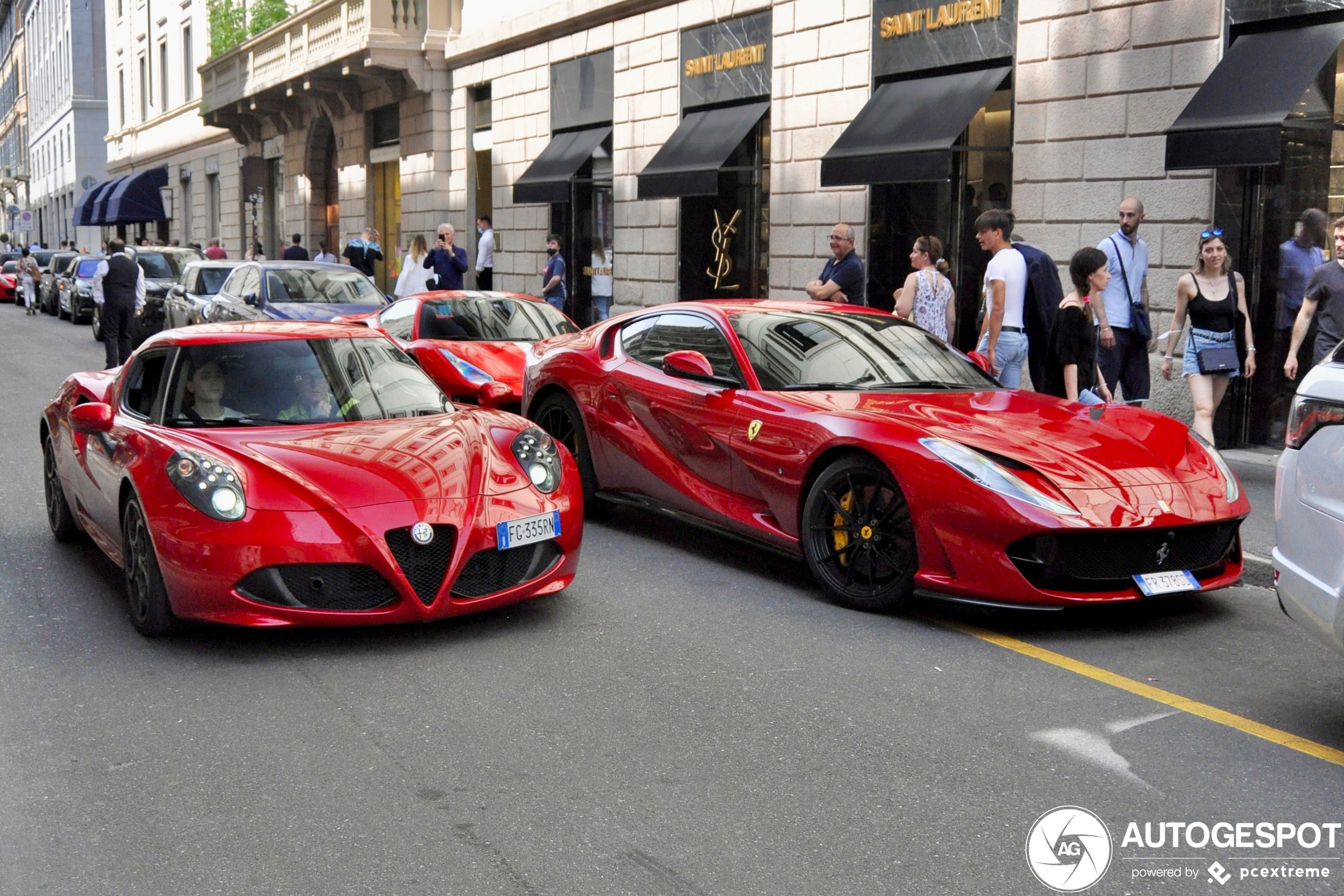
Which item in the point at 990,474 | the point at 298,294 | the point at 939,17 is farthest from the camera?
the point at 298,294

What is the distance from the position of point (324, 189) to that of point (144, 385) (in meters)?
29.9

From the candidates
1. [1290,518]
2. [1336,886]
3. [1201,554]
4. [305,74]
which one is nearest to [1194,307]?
[1201,554]

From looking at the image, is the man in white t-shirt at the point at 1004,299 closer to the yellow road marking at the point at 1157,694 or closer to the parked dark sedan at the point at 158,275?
the yellow road marking at the point at 1157,694

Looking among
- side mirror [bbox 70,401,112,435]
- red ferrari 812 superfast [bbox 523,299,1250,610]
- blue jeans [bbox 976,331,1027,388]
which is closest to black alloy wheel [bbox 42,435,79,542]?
side mirror [bbox 70,401,112,435]

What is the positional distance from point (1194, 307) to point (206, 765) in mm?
7757

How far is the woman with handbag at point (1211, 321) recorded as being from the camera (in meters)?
9.90

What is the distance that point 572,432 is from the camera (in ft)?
29.4

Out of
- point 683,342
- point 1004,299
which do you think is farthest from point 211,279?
point 683,342

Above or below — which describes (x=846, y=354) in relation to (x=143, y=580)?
→ above

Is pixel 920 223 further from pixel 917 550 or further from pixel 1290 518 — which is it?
pixel 1290 518

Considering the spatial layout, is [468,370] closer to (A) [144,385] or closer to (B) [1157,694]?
(A) [144,385]

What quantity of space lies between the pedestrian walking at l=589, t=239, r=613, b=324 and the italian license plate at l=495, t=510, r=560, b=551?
16228mm

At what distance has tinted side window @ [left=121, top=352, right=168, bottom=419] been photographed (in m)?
6.61

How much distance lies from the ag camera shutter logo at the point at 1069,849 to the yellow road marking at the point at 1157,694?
1069mm
